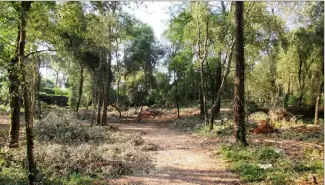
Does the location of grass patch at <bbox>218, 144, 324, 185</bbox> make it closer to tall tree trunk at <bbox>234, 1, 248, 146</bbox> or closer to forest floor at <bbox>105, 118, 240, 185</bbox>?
forest floor at <bbox>105, 118, 240, 185</bbox>

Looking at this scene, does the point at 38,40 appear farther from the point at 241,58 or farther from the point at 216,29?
the point at 216,29

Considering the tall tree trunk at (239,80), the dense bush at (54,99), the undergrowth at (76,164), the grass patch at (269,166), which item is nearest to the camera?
the grass patch at (269,166)

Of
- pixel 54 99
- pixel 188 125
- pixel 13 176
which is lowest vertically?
pixel 13 176

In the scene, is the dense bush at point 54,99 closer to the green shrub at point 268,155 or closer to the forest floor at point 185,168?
the forest floor at point 185,168

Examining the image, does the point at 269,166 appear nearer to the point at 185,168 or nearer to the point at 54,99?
the point at 185,168

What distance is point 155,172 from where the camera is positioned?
8.91 metres

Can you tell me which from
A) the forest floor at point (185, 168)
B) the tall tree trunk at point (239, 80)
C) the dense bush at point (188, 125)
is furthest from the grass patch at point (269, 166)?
the dense bush at point (188, 125)

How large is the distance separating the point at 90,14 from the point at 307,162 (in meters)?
8.50

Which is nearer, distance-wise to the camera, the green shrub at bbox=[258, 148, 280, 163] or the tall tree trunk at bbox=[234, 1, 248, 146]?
the green shrub at bbox=[258, 148, 280, 163]

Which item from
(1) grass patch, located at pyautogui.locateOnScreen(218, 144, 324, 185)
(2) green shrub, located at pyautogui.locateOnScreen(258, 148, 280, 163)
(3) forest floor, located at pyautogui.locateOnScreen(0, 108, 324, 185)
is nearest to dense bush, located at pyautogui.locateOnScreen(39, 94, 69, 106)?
(3) forest floor, located at pyautogui.locateOnScreen(0, 108, 324, 185)

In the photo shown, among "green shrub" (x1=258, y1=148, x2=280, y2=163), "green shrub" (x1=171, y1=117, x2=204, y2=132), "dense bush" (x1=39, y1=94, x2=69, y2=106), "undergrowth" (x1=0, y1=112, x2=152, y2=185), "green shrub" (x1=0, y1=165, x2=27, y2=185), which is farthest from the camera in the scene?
"dense bush" (x1=39, y1=94, x2=69, y2=106)

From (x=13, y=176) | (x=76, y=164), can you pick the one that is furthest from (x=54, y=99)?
(x=13, y=176)

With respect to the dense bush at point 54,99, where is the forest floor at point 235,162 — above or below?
below

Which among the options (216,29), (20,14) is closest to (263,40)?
(216,29)
